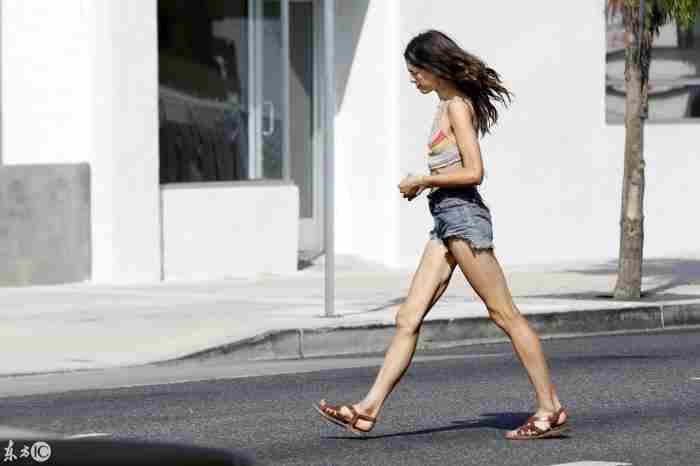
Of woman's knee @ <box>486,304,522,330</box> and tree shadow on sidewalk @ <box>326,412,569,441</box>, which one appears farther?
tree shadow on sidewalk @ <box>326,412,569,441</box>

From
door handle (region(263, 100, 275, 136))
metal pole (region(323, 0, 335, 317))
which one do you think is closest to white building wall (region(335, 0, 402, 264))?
door handle (region(263, 100, 275, 136))

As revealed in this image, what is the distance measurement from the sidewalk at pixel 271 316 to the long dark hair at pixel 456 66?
4.58 metres

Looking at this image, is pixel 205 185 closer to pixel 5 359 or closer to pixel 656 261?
pixel 656 261

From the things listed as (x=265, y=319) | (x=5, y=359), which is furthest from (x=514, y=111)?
(x=5, y=359)

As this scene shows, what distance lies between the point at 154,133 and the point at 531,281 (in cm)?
421

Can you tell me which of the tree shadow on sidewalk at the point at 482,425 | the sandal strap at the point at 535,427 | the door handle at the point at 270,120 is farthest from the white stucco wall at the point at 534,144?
the sandal strap at the point at 535,427

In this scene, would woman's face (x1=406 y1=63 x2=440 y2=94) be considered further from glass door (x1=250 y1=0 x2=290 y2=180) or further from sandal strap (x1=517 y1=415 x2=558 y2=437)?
glass door (x1=250 y1=0 x2=290 y2=180)

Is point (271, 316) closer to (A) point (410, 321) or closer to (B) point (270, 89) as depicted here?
(B) point (270, 89)

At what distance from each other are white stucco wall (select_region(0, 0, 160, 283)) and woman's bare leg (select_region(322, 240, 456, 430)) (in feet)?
34.4

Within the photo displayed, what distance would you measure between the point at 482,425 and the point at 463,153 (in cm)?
144

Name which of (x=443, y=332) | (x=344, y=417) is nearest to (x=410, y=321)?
(x=344, y=417)

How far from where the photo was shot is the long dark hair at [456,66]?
7.82 meters

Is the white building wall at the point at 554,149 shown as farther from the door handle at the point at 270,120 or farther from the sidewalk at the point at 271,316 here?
the sidewalk at the point at 271,316

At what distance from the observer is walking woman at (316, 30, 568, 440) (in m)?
7.81
